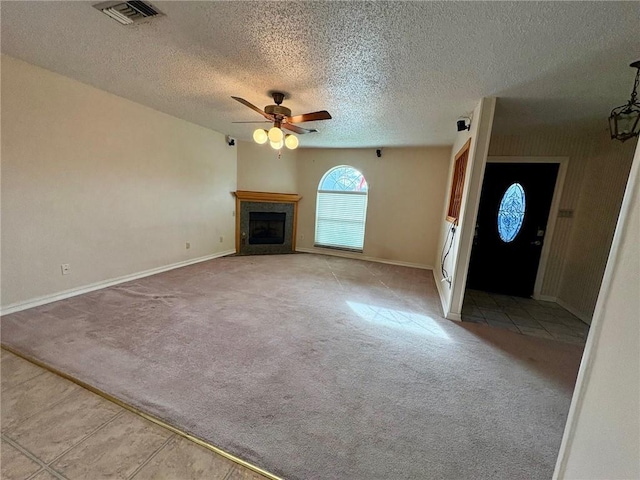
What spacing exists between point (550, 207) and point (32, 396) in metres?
5.87

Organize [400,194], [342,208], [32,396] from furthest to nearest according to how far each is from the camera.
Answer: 1. [342,208]
2. [400,194]
3. [32,396]

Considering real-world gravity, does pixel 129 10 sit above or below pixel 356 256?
above

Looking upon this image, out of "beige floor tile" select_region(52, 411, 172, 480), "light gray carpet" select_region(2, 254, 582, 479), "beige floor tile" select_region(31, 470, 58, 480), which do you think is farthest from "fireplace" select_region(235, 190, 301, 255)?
"beige floor tile" select_region(31, 470, 58, 480)

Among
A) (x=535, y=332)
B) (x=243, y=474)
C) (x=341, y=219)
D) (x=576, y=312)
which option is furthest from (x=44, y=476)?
(x=341, y=219)

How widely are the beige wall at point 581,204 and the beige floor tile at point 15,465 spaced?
5.05m

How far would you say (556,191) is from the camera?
12.7 feet

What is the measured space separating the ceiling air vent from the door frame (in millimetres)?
4481

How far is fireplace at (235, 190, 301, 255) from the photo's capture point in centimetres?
560

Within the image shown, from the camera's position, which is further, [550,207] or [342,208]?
[342,208]

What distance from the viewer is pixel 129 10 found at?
165 centimetres

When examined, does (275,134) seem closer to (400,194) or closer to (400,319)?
(400,319)

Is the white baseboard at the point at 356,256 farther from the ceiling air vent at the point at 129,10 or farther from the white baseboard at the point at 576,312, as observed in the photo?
the ceiling air vent at the point at 129,10

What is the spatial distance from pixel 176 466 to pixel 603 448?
1.65 m

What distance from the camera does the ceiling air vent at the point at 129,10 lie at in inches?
62.9
